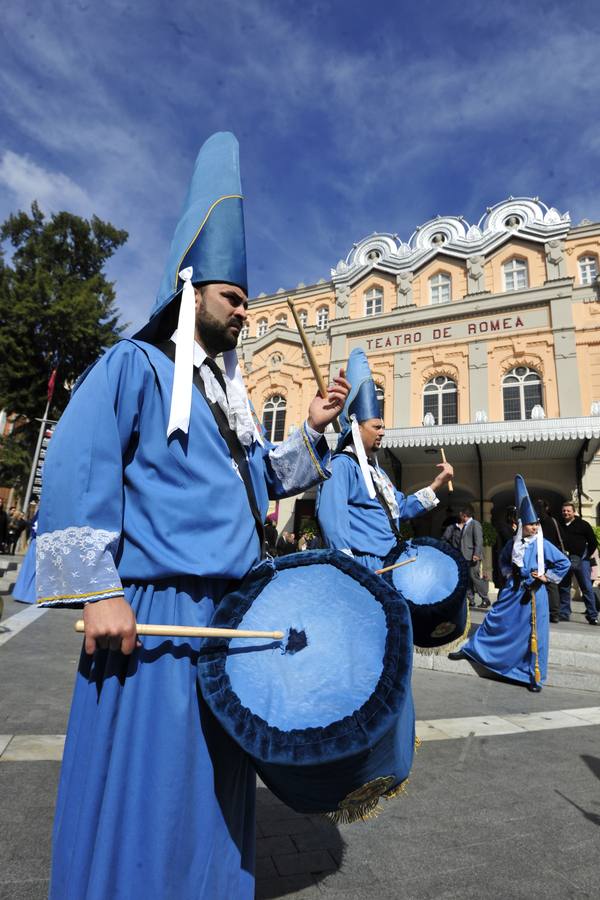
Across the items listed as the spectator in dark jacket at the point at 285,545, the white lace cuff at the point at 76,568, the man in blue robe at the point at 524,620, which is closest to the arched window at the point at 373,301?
the spectator in dark jacket at the point at 285,545

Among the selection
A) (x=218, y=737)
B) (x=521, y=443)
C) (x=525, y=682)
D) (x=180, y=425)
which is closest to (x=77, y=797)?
(x=218, y=737)

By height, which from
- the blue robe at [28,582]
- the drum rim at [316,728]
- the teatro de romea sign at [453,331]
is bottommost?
the drum rim at [316,728]

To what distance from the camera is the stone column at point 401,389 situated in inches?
769

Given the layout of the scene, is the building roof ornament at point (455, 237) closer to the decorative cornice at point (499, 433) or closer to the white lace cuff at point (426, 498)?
the decorative cornice at point (499, 433)

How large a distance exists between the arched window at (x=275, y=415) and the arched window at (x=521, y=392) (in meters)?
8.96

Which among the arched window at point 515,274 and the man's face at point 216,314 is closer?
the man's face at point 216,314

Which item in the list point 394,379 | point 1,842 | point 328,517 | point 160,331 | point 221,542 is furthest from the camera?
point 394,379

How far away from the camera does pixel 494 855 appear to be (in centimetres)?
219

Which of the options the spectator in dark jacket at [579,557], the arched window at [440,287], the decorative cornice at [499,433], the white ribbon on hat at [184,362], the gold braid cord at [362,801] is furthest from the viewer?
the arched window at [440,287]

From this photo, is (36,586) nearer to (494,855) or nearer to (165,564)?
(165,564)

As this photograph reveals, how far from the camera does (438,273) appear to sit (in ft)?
69.6

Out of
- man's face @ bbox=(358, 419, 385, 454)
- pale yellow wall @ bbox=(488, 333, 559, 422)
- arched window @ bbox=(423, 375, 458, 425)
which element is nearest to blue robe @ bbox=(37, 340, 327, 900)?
man's face @ bbox=(358, 419, 385, 454)

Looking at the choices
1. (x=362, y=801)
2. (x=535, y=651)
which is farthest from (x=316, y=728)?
(x=535, y=651)

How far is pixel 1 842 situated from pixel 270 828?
1.10 m
